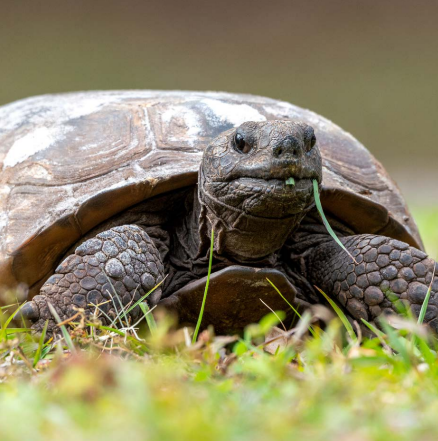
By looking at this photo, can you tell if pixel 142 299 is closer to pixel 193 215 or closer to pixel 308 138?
pixel 193 215

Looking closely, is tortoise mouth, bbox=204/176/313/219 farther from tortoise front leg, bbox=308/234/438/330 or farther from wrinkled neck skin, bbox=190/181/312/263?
tortoise front leg, bbox=308/234/438/330

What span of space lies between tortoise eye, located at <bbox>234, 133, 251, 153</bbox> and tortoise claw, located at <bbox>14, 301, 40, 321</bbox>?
1.03 metres

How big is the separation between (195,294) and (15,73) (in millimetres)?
18044

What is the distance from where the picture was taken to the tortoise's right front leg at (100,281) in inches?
111

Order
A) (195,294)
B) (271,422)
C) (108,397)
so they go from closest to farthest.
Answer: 1. (271,422)
2. (108,397)
3. (195,294)

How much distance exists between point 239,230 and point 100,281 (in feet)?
2.03

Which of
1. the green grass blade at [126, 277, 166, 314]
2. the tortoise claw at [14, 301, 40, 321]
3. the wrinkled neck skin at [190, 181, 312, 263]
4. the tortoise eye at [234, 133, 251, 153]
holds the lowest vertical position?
the tortoise claw at [14, 301, 40, 321]

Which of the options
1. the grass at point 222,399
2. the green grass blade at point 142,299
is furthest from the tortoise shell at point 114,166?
the grass at point 222,399

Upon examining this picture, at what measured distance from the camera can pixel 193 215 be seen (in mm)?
3441

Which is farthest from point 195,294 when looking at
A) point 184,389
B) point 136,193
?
point 184,389

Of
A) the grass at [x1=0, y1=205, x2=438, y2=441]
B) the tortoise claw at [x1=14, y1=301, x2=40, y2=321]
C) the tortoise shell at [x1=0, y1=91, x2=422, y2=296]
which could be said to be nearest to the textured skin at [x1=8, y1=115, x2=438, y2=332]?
the tortoise claw at [x1=14, y1=301, x2=40, y2=321]

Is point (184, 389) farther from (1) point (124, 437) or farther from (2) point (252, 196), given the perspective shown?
(2) point (252, 196)

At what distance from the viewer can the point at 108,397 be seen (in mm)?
Result: 1406

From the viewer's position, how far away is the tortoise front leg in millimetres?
3033
